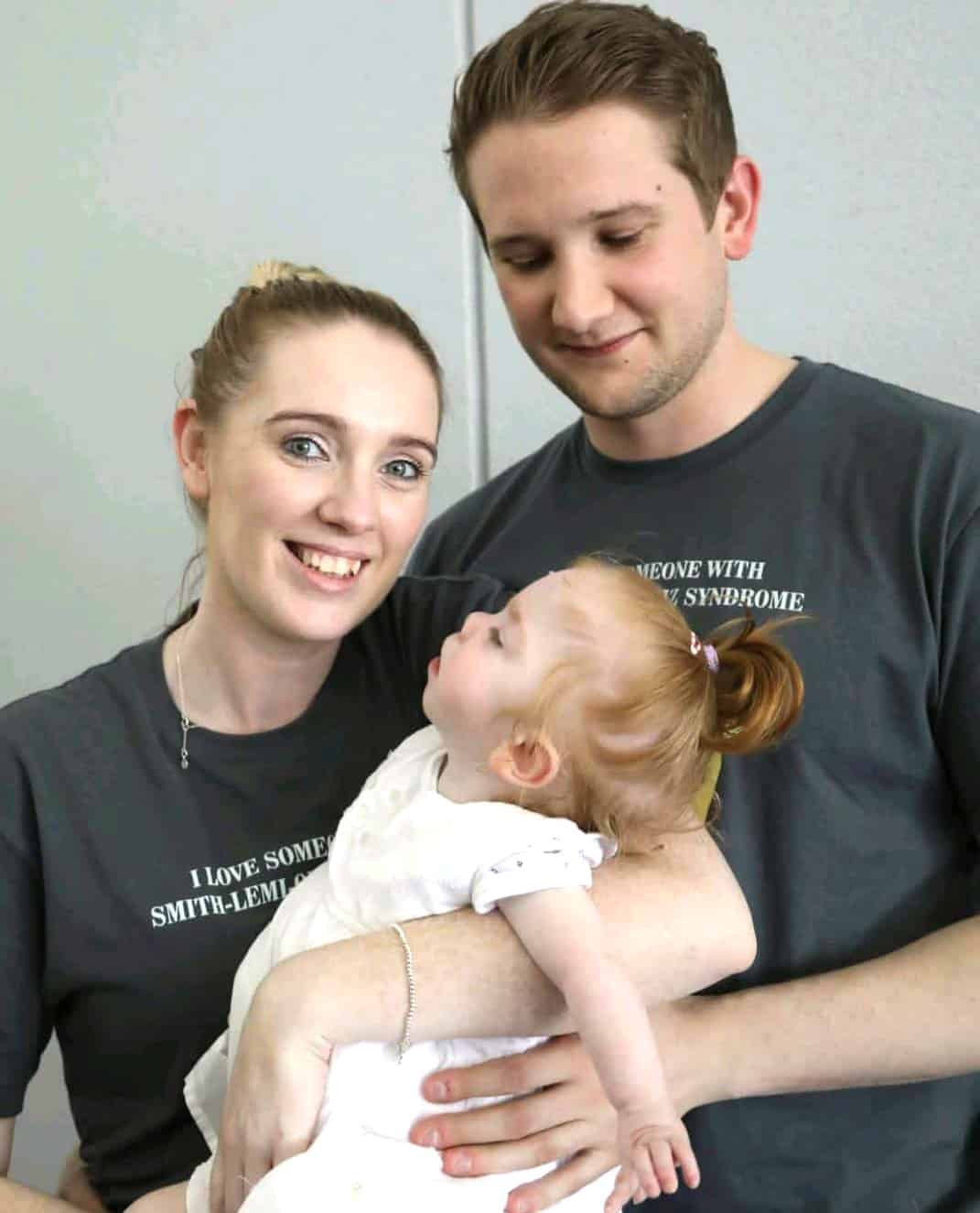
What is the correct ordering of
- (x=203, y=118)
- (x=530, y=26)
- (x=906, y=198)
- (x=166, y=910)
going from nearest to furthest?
(x=166, y=910) < (x=530, y=26) < (x=906, y=198) < (x=203, y=118)

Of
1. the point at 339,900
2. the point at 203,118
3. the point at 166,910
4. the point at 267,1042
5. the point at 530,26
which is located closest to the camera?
the point at 267,1042

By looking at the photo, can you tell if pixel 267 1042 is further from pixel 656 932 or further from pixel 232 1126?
pixel 656 932

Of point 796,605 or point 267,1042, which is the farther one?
point 796,605

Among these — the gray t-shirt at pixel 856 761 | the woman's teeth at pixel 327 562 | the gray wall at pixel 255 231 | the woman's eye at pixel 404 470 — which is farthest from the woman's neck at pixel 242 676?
the gray wall at pixel 255 231

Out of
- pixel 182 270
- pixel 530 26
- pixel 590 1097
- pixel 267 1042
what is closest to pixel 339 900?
pixel 267 1042

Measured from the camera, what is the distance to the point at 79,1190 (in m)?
1.53

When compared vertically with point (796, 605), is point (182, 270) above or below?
above

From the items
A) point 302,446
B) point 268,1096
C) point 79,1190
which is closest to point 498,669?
point 302,446

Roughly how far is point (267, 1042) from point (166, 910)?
0.30m

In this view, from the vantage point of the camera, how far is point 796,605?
145cm

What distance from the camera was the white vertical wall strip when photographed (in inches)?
86.0

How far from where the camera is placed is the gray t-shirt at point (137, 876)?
1378 millimetres

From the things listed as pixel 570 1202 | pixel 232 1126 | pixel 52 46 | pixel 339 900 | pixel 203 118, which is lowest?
pixel 570 1202

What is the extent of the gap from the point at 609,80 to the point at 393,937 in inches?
37.8
